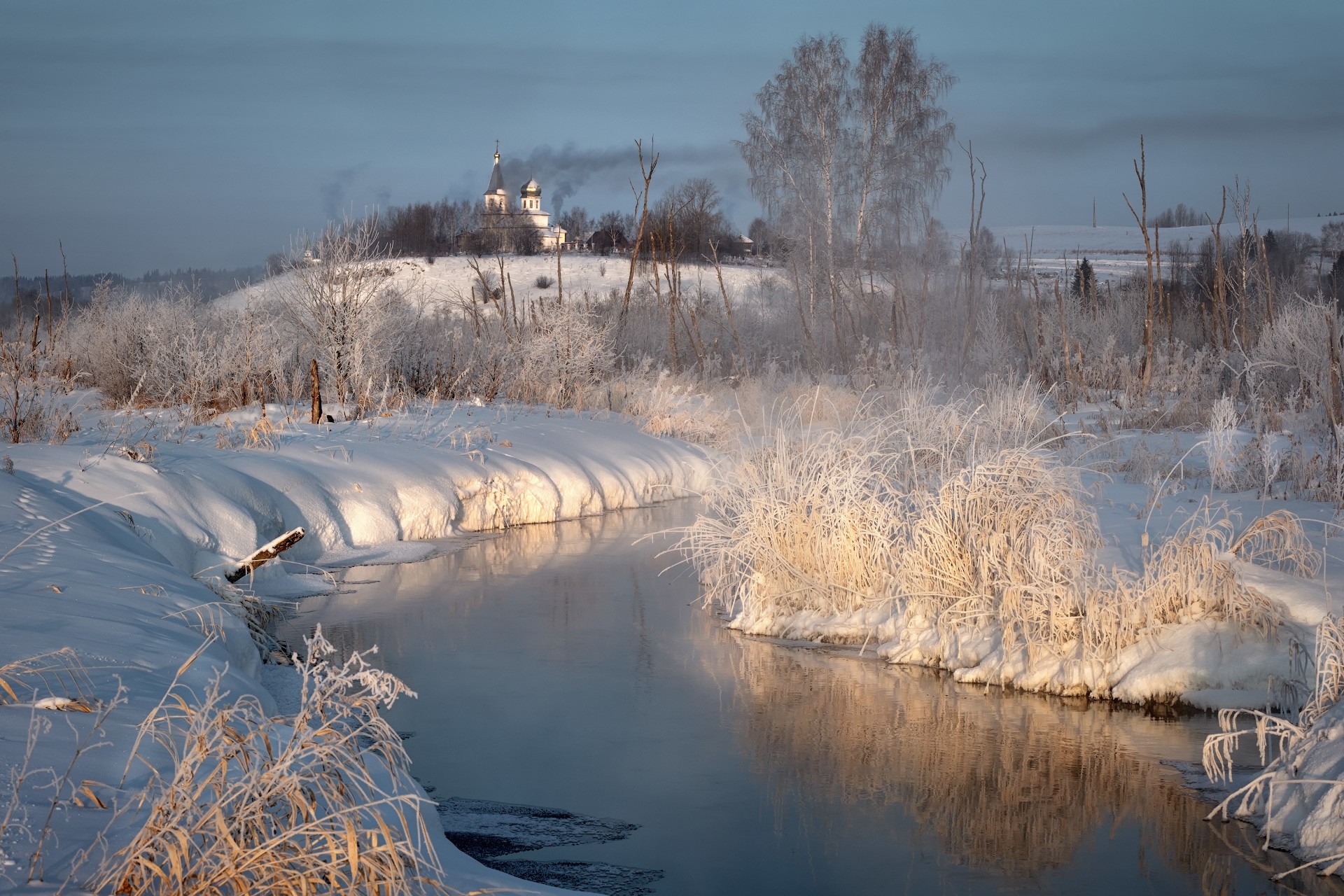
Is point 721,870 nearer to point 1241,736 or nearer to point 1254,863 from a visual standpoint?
point 1254,863

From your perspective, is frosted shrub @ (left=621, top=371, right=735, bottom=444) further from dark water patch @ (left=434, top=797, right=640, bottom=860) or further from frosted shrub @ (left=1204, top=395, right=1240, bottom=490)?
dark water patch @ (left=434, top=797, right=640, bottom=860)

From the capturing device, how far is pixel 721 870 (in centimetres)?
465

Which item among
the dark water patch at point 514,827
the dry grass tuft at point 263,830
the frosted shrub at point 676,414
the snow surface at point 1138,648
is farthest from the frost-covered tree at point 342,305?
the dry grass tuft at point 263,830

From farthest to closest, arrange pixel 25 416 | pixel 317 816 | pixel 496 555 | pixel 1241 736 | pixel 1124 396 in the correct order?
pixel 1124 396, pixel 496 555, pixel 25 416, pixel 1241 736, pixel 317 816

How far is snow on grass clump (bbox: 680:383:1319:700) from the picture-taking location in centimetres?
662

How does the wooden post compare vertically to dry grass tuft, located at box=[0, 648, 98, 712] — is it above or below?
above

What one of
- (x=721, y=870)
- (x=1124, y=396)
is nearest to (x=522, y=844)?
(x=721, y=870)

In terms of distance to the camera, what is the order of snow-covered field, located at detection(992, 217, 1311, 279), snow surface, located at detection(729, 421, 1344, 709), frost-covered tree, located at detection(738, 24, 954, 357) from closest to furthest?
snow surface, located at detection(729, 421, 1344, 709) → frost-covered tree, located at detection(738, 24, 954, 357) → snow-covered field, located at detection(992, 217, 1311, 279)

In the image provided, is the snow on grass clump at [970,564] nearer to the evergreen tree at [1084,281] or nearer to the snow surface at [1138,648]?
the snow surface at [1138,648]

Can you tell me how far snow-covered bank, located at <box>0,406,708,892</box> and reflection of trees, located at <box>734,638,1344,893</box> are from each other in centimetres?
203

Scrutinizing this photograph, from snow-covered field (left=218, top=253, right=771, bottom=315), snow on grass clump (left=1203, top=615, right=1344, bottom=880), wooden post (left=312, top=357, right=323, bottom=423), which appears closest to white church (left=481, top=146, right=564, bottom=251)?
snow-covered field (left=218, top=253, right=771, bottom=315)

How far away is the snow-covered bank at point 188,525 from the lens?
337 centimetres

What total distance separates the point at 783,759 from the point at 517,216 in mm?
70254

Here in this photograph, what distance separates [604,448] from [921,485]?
713 cm
